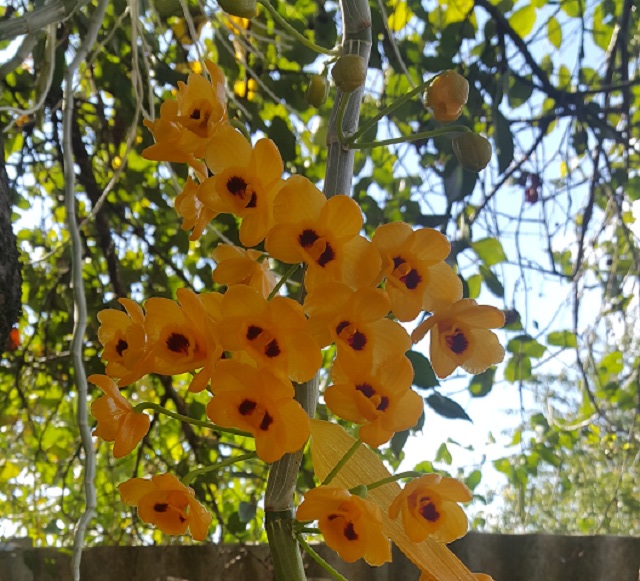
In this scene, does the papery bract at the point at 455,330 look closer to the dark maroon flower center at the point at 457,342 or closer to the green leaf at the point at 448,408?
the dark maroon flower center at the point at 457,342

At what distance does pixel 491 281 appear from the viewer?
0.90 meters

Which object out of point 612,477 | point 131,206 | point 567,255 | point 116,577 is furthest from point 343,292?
point 612,477

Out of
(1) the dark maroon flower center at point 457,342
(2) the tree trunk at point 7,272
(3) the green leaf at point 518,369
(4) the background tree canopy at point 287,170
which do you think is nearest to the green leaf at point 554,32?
(4) the background tree canopy at point 287,170

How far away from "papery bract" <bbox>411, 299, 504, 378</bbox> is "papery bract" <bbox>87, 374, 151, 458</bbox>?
13 centimetres

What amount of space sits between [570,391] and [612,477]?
1.31ft

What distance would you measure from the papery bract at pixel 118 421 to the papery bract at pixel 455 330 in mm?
133

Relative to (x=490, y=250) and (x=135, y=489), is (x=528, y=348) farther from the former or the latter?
(x=135, y=489)

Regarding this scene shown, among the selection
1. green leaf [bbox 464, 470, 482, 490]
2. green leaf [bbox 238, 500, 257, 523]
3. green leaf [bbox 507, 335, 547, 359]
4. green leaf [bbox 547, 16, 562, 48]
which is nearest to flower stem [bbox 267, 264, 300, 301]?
green leaf [bbox 238, 500, 257, 523]

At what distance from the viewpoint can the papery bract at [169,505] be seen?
31cm

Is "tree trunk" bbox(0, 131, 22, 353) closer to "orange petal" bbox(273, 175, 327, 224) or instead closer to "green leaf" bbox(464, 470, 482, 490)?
"orange petal" bbox(273, 175, 327, 224)

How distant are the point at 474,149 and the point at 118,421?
23 cm

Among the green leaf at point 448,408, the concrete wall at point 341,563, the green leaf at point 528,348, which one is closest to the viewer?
the green leaf at point 448,408

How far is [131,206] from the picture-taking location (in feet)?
4.44

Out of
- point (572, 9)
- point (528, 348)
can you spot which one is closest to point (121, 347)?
point (528, 348)
